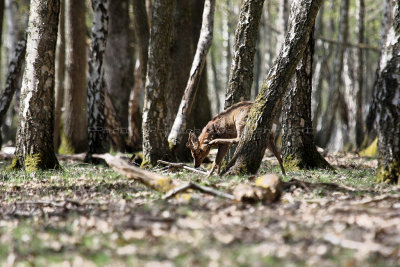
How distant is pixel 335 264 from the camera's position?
14.7 feet

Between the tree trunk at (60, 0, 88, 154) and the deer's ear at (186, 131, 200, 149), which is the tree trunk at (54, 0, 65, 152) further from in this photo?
the deer's ear at (186, 131, 200, 149)

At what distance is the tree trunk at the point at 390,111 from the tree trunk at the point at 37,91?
6.89m

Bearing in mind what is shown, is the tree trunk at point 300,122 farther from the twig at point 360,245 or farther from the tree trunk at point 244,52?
the twig at point 360,245

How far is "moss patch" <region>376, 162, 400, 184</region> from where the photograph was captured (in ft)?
26.7

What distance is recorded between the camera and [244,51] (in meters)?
11.7

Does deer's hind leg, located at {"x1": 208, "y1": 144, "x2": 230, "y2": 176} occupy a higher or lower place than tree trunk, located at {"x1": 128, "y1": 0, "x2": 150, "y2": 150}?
lower

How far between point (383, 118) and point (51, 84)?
700 centimetres

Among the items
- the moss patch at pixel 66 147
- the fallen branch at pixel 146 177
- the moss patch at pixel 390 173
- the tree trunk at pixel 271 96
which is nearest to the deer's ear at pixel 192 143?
the tree trunk at pixel 271 96

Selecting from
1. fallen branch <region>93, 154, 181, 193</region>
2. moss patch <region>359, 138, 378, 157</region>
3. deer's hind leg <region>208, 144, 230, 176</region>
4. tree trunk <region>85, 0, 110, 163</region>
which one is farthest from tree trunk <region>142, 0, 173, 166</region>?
moss patch <region>359, 138, 378, 157</region>

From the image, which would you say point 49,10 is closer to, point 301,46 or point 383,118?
point 301,46

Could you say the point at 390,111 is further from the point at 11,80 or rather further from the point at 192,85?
the point at 11,80

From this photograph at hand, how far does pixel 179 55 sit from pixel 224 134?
20.2ft

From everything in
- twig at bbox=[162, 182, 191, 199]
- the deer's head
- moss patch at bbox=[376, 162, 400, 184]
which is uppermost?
the deer's head

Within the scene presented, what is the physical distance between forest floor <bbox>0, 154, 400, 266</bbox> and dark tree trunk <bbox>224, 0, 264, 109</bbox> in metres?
3.99
